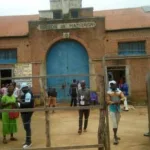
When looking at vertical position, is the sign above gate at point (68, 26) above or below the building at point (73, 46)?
above

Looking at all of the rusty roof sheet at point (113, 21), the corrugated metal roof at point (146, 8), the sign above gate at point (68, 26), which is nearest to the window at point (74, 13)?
the sign above gate at point (68, 26)

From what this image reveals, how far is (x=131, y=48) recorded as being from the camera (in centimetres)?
2181

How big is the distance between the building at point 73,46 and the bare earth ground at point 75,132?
503 cm

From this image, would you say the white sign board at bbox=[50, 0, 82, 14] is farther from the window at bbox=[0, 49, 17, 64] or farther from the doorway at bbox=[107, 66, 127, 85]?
the doorway at bbox=[107, 66, 127, 85]

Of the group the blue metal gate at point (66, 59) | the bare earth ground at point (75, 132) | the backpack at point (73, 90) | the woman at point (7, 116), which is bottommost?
the bare earth ground at point (75, 132)

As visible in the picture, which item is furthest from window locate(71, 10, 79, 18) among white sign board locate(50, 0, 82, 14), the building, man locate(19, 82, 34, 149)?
man locate(19, 82, 34, 149)

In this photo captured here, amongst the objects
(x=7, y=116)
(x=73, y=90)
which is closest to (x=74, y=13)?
(x=73, y=90)

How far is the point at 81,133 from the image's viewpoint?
1212 cm

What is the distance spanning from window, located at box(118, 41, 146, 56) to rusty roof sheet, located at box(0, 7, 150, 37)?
1.03m

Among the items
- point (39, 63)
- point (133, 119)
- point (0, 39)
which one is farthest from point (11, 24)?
point (133, 119)

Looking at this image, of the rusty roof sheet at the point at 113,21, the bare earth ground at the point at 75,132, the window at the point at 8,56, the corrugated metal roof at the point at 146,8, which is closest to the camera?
the bare earth ground at the point at 75,132

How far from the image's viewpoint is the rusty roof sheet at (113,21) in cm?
2196

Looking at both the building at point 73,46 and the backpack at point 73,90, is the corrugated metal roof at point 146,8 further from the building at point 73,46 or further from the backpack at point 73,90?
the backpack at point 73,90

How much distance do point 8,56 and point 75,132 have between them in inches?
451
